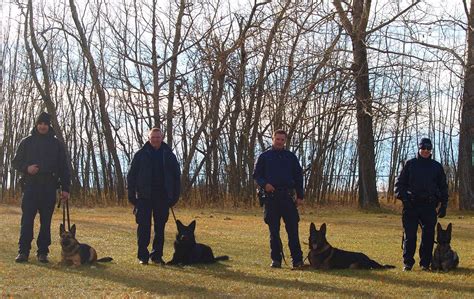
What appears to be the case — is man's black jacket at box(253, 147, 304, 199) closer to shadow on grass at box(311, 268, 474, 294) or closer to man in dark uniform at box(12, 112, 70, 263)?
shadow on grass at box(311, 268, 474, 294)

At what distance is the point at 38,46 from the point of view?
27266mm

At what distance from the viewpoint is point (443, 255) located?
8227 millimetres

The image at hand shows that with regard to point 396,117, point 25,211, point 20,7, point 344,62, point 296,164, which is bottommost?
point 25,211

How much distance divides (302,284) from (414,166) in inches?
82.9

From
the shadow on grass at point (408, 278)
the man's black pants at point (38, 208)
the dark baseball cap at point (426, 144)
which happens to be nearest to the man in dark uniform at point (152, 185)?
the man's black pants at point (38, 208)

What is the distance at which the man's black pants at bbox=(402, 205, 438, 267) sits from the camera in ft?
26.8

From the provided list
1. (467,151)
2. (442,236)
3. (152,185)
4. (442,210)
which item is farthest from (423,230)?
(467,151)

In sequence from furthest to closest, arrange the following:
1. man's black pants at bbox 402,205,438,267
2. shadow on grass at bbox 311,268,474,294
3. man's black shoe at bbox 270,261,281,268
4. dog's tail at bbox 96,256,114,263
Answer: dog's tail at bbox 96,256,114,263
man's black shoe at bbox 270,261,281,268
man's black pants at bbox 402,205,438,267
shadow on grass at bbox 311,268,474,294

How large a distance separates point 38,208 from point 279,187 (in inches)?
114

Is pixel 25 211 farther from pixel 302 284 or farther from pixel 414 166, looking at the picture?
pixel 414 166

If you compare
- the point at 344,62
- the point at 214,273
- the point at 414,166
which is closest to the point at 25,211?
the point at 214,273

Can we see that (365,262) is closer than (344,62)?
Yes

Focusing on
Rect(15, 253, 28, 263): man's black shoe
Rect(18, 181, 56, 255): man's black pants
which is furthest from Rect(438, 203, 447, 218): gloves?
Rect(15, 253, 28, 263): man's black shoe

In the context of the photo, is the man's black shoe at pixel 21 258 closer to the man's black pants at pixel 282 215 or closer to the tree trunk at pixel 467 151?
the man's black pants at pixel 282 215
